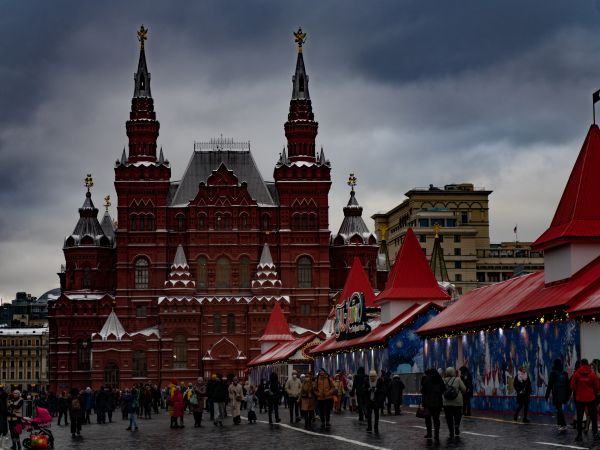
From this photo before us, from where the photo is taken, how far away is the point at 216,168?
11662 centimetres

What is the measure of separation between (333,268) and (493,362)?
75.4m

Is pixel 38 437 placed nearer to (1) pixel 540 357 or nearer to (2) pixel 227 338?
(1) pixel 540 357

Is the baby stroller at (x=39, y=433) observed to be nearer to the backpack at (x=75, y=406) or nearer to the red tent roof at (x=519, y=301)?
the backpack at (x=75, y=406)

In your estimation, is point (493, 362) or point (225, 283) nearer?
point (493, 362)

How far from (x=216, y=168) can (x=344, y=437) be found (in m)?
88.8

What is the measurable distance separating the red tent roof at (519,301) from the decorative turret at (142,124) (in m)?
67.2

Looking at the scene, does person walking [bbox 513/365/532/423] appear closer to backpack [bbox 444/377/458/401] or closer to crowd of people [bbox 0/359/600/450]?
crowd of people [bbox 0/359/600/450]

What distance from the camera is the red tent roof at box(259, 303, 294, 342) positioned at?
10088 cm

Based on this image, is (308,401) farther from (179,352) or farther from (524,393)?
(179,352)

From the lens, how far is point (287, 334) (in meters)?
101

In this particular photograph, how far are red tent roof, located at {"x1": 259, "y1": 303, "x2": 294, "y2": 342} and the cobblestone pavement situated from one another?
61906 millimetres

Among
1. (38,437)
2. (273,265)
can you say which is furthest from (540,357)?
(273,265)

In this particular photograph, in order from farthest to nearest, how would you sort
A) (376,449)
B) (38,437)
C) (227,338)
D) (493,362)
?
(227,338), (493,362), (38,437), (376,449)

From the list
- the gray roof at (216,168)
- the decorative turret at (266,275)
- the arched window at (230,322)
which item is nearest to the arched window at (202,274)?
the arched window at (230,322)
